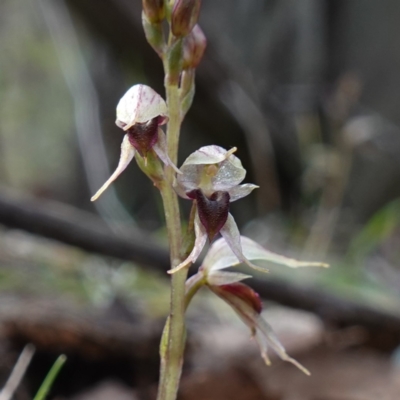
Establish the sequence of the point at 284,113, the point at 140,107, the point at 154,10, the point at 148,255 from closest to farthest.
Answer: the point at 140,107, the point at 154,10, the point at 148,255, the point at 284,113

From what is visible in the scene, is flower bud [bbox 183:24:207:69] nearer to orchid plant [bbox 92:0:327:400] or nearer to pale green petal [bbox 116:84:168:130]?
orchid plant [bbox 92:0:327:400]

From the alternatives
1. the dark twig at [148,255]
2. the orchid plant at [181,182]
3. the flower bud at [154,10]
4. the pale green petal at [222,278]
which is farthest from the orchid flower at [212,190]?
the dark twig at [148,255]

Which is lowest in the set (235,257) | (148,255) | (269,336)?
(148,255)

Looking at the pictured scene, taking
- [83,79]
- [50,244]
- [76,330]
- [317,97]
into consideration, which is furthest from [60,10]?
[76,330]

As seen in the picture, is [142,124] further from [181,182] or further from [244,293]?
[244,293]

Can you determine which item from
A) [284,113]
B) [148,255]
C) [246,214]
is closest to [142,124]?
[148,255]

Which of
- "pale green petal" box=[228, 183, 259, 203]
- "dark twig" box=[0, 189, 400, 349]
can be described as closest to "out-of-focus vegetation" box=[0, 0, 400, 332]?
"dark twig" box=[0, 189, 400, 349]
